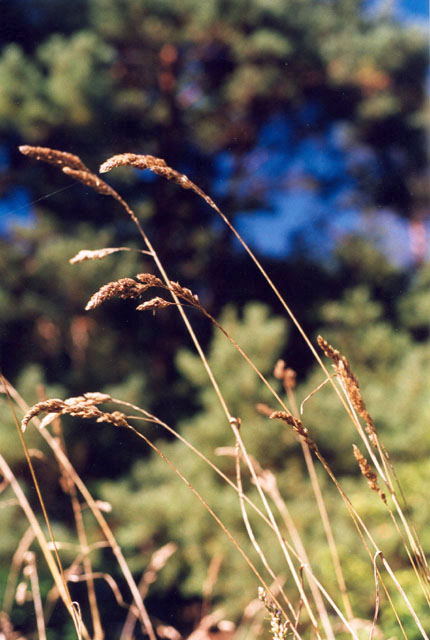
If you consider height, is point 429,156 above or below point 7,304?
above

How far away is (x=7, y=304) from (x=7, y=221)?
2.79ft

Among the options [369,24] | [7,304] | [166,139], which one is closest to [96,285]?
[7,304]

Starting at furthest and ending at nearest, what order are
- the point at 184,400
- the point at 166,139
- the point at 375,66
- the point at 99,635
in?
the point at 375,66, the point at 166,139, the point at 184,400, the point at 99,635

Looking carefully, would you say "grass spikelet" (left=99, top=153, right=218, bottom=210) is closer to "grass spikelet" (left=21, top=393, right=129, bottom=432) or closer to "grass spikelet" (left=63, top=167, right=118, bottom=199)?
"grass spikelet" (left=63, top=167, right=118, bottom=199)

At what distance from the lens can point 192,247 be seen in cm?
525

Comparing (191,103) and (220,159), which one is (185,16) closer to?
(191,103)

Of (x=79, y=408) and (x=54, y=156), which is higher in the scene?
(x=54, y=156)

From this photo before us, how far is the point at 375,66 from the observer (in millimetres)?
5996

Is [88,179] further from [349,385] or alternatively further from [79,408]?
[349,385]

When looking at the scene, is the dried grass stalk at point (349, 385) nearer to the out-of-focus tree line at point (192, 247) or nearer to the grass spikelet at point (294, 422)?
Answer: the grass spikelet at point (294, 422)

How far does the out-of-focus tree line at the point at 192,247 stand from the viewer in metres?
3.92

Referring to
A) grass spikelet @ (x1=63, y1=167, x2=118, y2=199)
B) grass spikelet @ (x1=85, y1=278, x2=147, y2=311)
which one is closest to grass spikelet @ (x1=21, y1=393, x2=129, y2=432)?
grass spikelet @ (x1=85, y1=278, x2=147, y2=311)

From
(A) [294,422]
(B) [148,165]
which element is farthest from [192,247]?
(A) [294,422]

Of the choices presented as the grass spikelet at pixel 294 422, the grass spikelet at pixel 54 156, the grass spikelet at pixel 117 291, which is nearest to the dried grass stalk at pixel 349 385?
the grass spikelet at pixel 294 422
